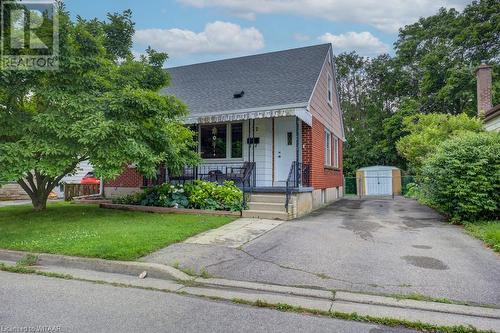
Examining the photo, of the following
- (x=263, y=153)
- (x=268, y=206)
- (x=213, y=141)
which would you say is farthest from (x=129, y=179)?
(x=268, y=206)

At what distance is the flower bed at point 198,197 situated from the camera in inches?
402

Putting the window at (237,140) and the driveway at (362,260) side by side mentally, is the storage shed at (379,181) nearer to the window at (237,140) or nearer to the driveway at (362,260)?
the window at (237,140)

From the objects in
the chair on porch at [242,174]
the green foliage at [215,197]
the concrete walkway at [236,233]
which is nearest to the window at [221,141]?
the chair on porch at [242,174]

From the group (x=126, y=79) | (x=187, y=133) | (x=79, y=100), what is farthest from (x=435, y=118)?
(x=79, y=100)

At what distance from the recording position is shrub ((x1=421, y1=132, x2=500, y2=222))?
8688 mm

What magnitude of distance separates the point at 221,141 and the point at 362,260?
28.1ft

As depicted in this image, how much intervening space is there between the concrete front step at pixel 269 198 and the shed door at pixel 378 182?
15856 millimetres

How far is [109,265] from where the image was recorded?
5.39 meters

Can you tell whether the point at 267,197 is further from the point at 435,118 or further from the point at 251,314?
the point at 435,118

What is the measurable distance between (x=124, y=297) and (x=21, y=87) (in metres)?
6.59

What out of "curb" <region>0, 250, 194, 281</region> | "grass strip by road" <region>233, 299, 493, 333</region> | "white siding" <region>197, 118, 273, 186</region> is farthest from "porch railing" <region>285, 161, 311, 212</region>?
"grass strip by road" <region>233, 299, 493, 333</region>

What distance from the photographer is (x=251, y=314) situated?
3.75 meters

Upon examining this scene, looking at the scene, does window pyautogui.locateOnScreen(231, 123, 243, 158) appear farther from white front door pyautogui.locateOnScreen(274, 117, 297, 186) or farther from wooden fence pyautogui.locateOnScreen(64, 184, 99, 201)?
wooden fence pyautogui.locateOnScreen(64, 184, 99, 201)

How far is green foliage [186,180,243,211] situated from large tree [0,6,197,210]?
145cm
